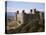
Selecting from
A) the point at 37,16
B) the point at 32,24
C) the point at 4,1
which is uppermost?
the point at 4,1

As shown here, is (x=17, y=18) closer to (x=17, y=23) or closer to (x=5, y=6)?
(x=17, y=23)

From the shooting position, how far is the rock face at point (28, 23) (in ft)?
4.47

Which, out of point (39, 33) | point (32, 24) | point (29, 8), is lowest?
point (39, 33)

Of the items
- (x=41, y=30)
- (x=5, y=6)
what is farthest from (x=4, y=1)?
(x=41, y=30)

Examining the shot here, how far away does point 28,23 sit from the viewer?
4.58 feet

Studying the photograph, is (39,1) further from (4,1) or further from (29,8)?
(4,1)

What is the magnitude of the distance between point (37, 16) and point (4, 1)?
561 mm

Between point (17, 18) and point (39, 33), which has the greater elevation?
point (17, 18)

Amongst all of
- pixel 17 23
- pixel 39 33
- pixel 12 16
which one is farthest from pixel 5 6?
pixel 39 33

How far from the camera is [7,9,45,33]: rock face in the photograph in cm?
136

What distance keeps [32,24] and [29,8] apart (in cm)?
25

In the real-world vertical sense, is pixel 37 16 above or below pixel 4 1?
below

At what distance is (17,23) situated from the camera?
137 cm

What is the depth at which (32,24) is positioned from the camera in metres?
1.41
